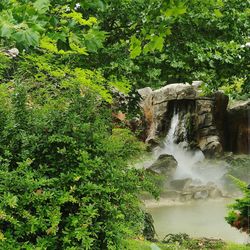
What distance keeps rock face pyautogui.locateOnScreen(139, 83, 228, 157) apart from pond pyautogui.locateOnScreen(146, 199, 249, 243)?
6688 mm

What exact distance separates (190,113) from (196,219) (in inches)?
406

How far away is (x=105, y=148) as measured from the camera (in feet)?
13.6

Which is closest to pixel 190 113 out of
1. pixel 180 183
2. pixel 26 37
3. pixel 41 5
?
pixel 180 183

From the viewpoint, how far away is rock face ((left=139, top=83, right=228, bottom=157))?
21562 mm

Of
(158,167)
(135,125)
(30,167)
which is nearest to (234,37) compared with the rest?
(30,167)

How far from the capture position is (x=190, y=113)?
22016mm

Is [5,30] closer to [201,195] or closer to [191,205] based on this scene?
[191,205]

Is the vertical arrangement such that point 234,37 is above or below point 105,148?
above

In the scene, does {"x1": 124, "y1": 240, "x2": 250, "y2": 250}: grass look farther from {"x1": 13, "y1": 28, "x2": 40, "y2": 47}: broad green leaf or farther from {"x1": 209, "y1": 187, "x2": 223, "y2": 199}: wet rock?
{"x1": 209, "y1": 187, "x2": 223, "y2": 199}: wet rock

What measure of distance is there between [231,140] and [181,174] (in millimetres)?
4755

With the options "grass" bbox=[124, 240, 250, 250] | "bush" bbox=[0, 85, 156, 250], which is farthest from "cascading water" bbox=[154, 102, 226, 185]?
"bush" bbox=[0, 85, 156, 250]

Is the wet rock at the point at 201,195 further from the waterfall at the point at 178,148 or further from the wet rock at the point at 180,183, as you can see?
the waterfall at the point at 178,148

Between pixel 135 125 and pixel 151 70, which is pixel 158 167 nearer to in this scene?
pixel 135 125

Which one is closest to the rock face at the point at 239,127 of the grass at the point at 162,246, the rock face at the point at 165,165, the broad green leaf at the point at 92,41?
the rock face at the point at 165,165
